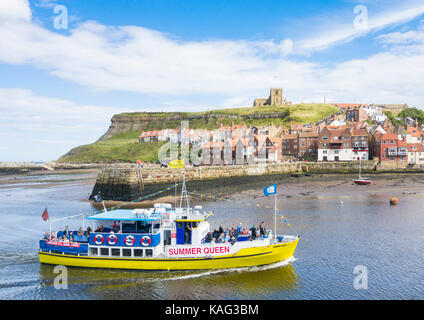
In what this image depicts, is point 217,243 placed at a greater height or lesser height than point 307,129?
lesser

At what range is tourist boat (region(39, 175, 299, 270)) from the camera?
76.2ft

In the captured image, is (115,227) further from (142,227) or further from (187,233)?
(187,233)

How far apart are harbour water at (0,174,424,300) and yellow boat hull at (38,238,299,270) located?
44cm

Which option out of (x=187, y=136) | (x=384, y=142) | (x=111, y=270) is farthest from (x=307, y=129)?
(x=111, y=270)

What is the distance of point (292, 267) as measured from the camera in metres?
23.3

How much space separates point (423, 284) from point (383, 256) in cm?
478

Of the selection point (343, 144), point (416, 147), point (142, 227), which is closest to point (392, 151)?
point (416, 147)

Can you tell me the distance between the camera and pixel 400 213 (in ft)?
132

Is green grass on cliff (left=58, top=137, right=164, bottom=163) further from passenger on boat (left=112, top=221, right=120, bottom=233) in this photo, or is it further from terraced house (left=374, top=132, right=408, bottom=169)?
passenger on boat (left=112, top=221, right=120, bottom=233)

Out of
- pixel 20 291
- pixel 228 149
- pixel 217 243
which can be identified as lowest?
pixel 20 291

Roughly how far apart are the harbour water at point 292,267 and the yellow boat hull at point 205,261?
0.44 meters

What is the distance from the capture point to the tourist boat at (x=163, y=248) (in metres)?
23.2
